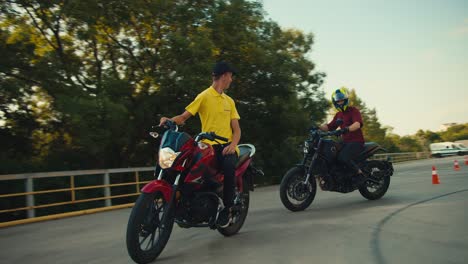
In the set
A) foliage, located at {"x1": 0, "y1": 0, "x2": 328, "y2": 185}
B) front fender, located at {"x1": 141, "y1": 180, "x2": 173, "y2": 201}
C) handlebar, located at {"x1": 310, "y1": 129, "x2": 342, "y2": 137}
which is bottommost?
front fender, located at {"x1": 141, "y1": 180, "x2": 173, "y2": 201}

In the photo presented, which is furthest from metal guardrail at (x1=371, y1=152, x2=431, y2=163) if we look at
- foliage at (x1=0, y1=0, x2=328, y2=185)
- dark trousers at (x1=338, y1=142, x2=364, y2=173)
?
dark trousers at (x1=338, y1=142, x2=364, y2=173)

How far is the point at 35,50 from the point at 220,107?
1265 cm

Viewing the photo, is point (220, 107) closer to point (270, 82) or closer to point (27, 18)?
point (27, 18)

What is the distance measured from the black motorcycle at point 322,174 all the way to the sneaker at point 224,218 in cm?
220

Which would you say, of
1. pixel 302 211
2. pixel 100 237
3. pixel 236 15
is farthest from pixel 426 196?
pixel 236 15

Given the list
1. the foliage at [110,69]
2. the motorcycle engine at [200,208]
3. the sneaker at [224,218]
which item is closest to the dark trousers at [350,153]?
the sneaker at [224,218]

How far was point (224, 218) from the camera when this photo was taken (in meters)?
4.77

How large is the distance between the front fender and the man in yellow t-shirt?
0.83 m

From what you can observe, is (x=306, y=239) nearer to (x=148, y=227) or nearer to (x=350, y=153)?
(x=148, y=227)

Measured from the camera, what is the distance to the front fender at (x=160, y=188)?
389cm

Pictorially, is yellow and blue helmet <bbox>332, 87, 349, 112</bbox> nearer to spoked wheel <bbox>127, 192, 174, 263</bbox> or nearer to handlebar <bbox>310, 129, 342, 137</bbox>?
handlebar <bbox>310, 129, 342, 137</bbox>

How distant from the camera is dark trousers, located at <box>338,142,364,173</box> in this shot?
7.45 metres

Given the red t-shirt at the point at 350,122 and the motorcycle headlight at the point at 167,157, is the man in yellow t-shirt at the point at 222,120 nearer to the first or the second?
the motorcycle headlight at the point at 167,157

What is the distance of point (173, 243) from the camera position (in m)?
4.98
